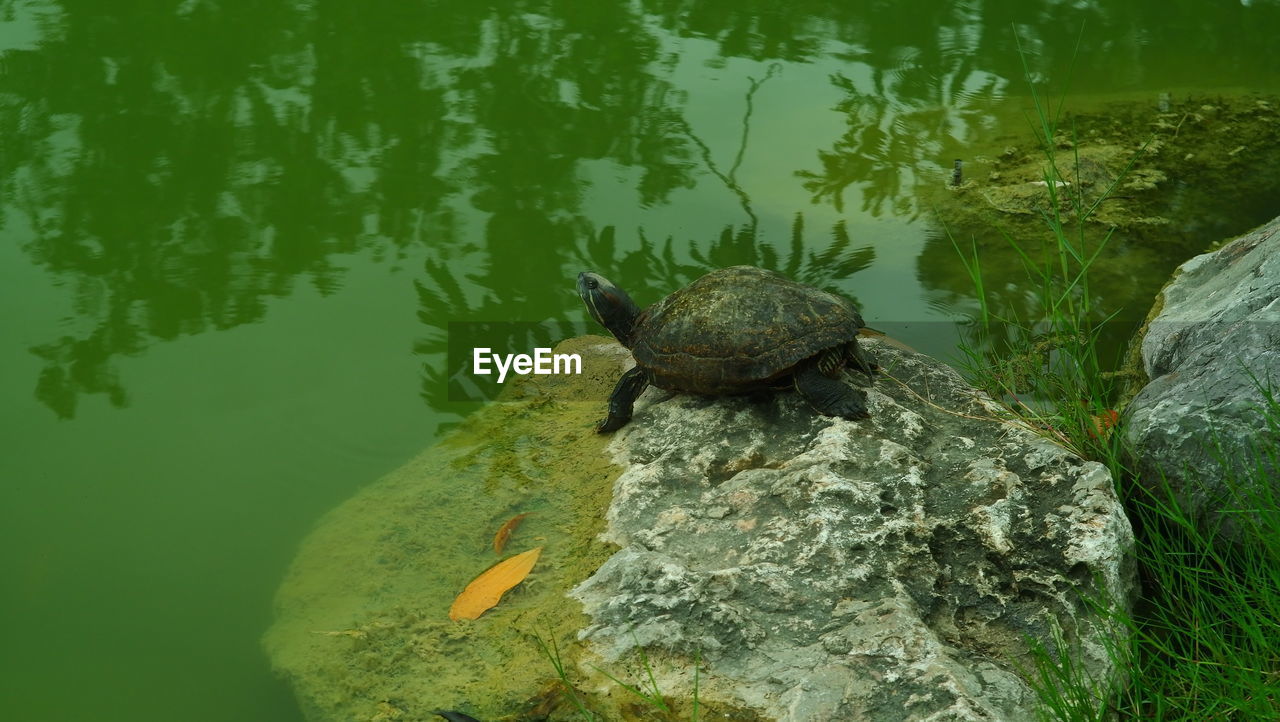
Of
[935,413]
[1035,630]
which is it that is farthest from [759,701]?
[935,413]

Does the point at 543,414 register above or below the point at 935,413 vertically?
below

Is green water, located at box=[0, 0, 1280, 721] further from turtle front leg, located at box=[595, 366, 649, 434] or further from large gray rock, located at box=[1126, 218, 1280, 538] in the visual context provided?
large gray rock, located at box=[1126, 218, 1280, 538]

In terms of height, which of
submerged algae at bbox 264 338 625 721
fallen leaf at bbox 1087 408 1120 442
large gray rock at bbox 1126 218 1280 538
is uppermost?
large gray rock at bbox 1126 218 1280 538

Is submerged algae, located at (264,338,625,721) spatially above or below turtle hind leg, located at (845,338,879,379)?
below

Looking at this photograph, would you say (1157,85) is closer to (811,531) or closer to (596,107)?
(596,107)

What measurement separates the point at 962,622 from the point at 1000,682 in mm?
268

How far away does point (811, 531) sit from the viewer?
2818 millimetres

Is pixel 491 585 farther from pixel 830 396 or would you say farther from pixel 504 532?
pixel 830 396

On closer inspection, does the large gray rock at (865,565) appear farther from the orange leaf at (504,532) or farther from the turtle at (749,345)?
the orange leaf at (504,532)

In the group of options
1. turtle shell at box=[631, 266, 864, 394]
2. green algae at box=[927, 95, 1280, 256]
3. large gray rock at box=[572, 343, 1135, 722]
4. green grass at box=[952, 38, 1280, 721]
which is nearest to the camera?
green grass at box=[952, 38, 1280, 721]

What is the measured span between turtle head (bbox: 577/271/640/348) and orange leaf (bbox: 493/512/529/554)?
2.95 feet

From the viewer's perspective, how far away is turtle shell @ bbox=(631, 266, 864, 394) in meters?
3.42

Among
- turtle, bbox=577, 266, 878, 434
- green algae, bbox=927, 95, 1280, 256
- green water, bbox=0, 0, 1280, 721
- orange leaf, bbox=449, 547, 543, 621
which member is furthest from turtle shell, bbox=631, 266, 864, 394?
green algae, bbox=927, 95, 1280, 256

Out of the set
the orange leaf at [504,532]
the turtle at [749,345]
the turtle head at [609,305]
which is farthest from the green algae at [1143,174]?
the orange leaf at [504,532]
